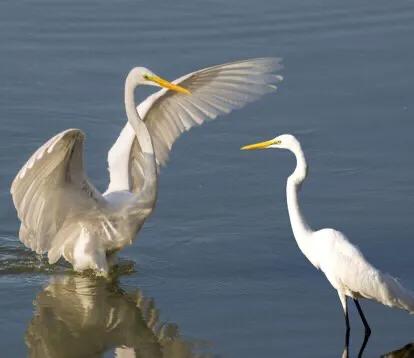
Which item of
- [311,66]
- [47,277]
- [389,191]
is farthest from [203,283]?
[311,66]

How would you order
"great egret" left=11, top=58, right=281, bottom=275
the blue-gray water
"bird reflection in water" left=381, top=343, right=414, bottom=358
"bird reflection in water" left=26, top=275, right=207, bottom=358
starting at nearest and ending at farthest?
"bird reflection in water" left=381, top=343, right=414, bottom=358 → "bird reflection in water" left=26, top=275, right=207, bottom=358 → the blue-gray water → "great egret" left=11, top=58, right=281, bottom=275

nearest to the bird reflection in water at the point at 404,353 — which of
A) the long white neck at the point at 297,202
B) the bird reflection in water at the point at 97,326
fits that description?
the long white neck at the point at 297,202

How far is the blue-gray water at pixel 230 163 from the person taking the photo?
8.25 meters

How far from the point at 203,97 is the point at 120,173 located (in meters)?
0.95

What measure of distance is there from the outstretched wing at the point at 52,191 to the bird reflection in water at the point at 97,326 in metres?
0.39

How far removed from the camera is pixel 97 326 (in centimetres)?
831

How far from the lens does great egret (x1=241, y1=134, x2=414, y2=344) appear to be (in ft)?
25.5

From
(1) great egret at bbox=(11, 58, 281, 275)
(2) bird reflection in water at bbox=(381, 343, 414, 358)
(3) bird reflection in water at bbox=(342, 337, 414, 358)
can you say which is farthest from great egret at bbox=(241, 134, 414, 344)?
(1) great egret at bbox=(11, 58, 281, 275)

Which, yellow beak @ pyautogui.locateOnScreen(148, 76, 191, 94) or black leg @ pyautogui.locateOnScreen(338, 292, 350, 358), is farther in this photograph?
yellow beak @ pyautogui.locateOnScreen(148, 76, 191, 94)

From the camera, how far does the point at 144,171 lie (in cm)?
971

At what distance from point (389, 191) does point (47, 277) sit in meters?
2.74

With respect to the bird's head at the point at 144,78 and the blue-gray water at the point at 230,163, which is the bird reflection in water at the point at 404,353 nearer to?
the blue-gray water at the point at 230,163

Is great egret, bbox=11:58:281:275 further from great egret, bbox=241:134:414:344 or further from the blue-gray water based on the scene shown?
great egret, bbox=241:134:414:344

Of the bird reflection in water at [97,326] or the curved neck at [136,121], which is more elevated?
the curved neck at [136,121]
